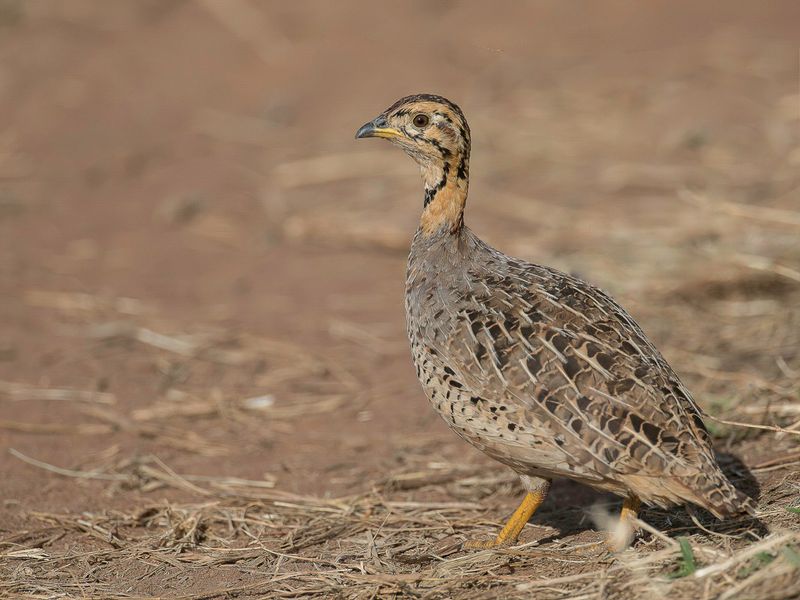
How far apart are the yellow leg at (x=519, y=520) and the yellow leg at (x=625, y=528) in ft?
1.38

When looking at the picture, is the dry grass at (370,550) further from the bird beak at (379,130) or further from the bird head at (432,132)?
the bird beak at (379,130)

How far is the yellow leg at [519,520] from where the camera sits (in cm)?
566

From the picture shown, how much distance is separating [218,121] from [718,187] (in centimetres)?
662

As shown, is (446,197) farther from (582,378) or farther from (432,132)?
(582,378)

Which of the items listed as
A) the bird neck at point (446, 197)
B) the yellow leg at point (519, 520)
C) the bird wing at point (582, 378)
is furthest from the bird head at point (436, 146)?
the yellow leg at point (519, 520)

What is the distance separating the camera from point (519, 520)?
5688 mm

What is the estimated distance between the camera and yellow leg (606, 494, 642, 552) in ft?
17.2

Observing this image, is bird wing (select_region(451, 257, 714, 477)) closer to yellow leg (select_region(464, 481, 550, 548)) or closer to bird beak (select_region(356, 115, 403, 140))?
yellow leg (select_region(464, 481, 550, 548))

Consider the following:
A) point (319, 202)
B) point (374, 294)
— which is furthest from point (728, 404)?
point (319, 202)

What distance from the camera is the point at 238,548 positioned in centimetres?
589

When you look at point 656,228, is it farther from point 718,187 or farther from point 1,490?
point 1,490

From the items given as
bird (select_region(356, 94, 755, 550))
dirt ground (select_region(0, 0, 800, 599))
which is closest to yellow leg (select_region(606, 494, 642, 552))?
bird (select_region(356, 94, 755, 550))

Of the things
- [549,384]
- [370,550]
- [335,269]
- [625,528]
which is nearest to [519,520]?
[625,528]

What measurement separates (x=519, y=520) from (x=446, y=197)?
1.84 meters
